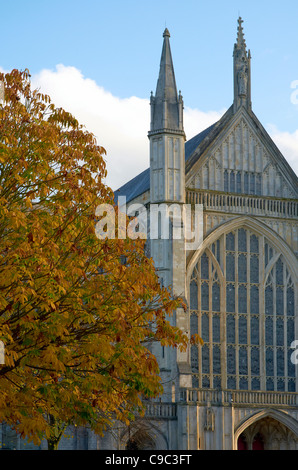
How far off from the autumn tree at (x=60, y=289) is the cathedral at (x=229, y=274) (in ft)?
66.5

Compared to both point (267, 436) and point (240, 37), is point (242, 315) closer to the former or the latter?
point (267, 436)

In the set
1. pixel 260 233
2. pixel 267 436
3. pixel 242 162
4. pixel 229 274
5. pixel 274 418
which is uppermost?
pixel 242 162

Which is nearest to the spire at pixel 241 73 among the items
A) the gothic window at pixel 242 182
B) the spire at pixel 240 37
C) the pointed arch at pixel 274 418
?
the spire at pixel 240 37

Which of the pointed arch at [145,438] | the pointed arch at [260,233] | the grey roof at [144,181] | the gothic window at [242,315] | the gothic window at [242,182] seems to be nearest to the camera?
the pointed arch at [145,438]

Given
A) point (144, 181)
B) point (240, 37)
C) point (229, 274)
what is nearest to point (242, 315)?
point (229, 274)

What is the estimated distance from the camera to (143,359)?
17.1 metres

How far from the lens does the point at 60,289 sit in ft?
50.6

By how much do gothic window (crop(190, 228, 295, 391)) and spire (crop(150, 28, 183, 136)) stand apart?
19.6 feet

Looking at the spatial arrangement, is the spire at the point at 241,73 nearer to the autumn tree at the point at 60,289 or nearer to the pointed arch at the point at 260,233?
the pointed arch at the point at 260,233

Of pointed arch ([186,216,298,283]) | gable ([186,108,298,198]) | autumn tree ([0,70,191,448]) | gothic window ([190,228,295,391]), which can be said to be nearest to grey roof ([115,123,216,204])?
gable ([186,108,298,198])

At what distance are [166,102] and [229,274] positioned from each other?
28.0 ft

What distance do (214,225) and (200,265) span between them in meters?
2.00

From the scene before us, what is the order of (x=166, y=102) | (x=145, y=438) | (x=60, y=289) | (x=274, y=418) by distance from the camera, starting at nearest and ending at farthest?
(x=60, y=289) → (x=145, y=438) → (x=274, y=418) → (x=166, y=102)

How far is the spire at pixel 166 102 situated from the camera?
40.4 m
